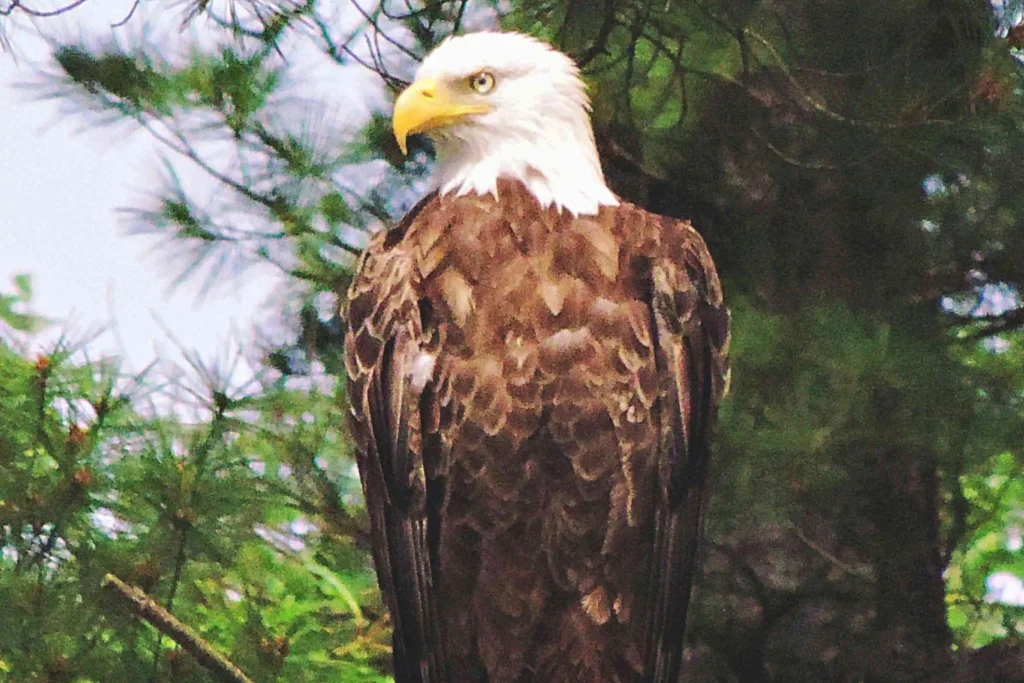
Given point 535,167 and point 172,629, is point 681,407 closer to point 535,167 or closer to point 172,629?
point 535,167

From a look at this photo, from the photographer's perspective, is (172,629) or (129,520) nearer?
(172,629)

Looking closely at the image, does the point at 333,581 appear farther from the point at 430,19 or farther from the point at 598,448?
the point at 430,19

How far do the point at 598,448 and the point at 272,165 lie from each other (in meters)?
0.63

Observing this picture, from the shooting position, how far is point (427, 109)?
121 centimetres

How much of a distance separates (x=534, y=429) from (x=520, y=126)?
36 cm

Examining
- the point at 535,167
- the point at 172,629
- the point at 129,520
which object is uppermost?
the point at 535,167

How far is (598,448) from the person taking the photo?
113 cm

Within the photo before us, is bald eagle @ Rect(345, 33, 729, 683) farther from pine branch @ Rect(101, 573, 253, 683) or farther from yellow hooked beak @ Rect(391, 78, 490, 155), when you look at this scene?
pine branch @ Rect(101, 573, 253, 683)

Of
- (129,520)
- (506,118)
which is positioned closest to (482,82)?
(506,118)

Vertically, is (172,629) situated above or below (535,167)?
below

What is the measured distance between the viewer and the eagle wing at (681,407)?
1.15 metres

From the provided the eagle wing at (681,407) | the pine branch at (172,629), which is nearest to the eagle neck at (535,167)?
the eagle wing at (681,407)

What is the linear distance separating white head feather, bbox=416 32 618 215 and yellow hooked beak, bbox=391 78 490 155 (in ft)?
0.04

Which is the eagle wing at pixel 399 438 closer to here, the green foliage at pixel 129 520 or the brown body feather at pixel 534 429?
the brown body feather at pixel 534 429
